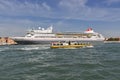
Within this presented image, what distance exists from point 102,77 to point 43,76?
205 inches

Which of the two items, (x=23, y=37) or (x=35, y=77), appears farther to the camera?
(x=23, y=37)

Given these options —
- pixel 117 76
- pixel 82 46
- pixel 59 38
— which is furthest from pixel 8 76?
pixel 59 38

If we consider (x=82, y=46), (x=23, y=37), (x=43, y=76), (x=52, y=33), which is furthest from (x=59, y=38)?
(x=43, y=76)

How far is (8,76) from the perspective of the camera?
2064 centimetres

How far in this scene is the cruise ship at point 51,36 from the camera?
102m

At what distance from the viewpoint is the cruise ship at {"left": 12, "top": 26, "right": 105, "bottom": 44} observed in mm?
102375

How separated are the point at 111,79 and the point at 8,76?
9.03m

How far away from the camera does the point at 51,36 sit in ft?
362

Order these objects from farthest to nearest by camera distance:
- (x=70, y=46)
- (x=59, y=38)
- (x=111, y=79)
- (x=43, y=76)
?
(x=59, y=38), (x=70, y=46), (x=43, y=76), (x=111, y=79)

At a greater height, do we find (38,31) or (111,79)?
(38,31)

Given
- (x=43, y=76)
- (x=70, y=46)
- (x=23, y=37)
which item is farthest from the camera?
(x=23, y=37)

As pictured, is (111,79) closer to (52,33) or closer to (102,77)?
→ (102,77)

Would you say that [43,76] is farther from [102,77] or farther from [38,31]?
[38,31]

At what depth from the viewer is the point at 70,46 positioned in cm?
6156
